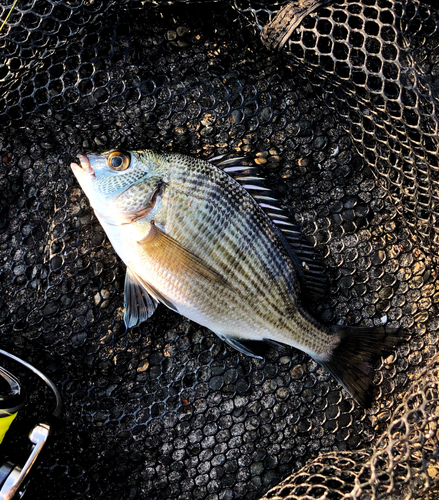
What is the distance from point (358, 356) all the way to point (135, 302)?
4.25 feet

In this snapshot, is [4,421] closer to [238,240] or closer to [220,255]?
[220,255]

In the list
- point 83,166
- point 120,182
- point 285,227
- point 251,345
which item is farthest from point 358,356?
point 83,166

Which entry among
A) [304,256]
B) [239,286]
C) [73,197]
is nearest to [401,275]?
→ [304,256]

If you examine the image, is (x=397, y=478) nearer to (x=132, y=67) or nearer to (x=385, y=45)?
(x=385, y=45)

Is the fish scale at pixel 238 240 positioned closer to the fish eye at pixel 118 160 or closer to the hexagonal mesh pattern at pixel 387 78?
the fish eye at pixel 118 160

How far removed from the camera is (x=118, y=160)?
6.67ft

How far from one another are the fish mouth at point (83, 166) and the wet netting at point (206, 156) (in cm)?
23

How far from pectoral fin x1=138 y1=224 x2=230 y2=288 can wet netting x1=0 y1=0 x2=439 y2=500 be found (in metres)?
0.34

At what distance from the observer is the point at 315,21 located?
1.94m

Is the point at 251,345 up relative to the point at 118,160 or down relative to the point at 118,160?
down

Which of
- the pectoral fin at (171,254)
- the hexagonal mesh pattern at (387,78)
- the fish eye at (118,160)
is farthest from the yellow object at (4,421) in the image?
the hexagonal mesh pattern at (387,78)

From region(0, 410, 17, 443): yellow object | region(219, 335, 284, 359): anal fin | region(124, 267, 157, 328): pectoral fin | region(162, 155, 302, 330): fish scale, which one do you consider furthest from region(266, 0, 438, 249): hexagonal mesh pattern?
region(0, 410, 17, 443): yellow object

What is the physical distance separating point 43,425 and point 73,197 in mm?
1224

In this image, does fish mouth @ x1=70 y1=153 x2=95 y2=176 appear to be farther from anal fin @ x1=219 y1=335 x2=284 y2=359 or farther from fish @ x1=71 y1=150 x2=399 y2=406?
anal fin @ x1=219 y1=335 x2=284 y2=359
